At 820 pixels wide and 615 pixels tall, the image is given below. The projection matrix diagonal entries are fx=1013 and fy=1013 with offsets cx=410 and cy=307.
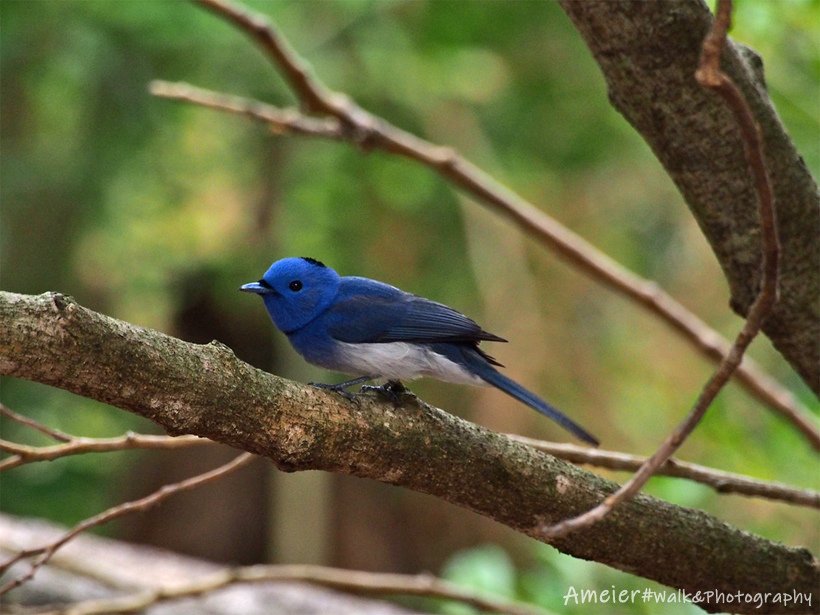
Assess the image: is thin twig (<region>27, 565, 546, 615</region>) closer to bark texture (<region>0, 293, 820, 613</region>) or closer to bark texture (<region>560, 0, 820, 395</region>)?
bark texture (<region>0, 293, 820, 613</region>)

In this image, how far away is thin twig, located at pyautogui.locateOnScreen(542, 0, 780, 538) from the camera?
1.82m

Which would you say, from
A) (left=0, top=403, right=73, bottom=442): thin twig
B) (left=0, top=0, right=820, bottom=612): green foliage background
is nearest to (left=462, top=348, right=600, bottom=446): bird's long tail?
(left=0, top=403, right=73, bottom=442): thin twig

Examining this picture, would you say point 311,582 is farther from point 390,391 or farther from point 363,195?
point 363,195

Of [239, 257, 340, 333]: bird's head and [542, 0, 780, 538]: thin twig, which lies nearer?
[542, 0, 780, 538]: thin twig

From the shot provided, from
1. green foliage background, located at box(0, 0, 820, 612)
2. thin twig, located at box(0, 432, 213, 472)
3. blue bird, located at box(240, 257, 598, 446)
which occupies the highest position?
green foliage background, located at box(0, 0, 820, 612)

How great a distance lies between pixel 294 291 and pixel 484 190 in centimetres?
86

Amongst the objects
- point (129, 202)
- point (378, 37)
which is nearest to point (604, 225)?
point (378, 37)

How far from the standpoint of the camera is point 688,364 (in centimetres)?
584

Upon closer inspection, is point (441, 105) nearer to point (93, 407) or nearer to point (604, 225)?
point (604, 225)

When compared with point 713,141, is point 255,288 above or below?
below

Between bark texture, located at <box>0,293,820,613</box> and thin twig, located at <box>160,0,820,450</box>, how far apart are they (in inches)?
39.4

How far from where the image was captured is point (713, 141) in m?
2.52

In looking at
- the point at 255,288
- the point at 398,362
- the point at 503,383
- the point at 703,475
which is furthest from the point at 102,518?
the point at 703,475

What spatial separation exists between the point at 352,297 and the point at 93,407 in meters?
3.82
